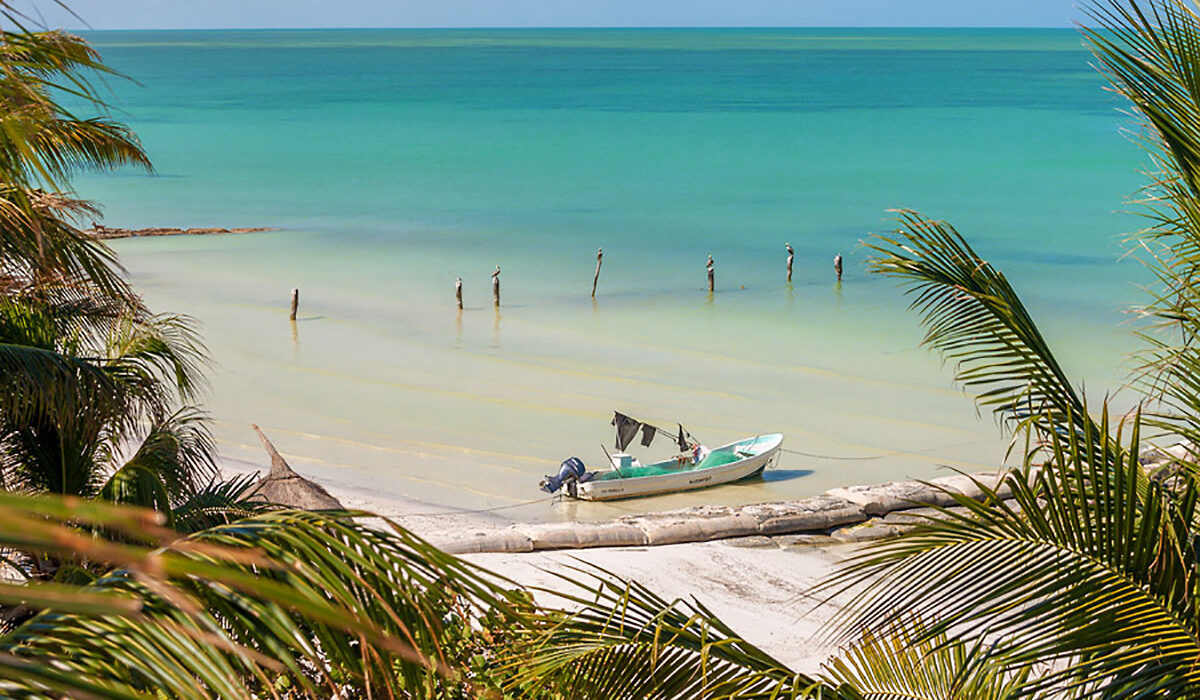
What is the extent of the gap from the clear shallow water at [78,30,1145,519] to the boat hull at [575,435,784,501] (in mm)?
252

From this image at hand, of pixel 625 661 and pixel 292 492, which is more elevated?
pixel 625 661

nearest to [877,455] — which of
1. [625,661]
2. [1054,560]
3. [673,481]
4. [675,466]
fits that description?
[675,466]

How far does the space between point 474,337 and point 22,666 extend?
25.5 metres

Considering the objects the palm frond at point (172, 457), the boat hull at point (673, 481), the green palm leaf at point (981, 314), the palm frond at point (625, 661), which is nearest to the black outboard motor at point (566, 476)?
the boat hull at point (673, 481)

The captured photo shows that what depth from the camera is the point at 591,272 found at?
113ft

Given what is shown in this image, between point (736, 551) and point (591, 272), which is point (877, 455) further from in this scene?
point (591, 272)

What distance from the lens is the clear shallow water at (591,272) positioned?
782 inches

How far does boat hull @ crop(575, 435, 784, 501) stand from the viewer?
16656mm

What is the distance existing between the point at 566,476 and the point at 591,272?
18.3 meters

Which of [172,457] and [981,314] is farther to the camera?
[172,457]

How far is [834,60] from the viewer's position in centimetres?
17675

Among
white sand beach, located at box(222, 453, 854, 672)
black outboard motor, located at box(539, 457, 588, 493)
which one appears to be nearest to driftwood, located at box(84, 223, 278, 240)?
black outboard motor, located at box(539, 457, 588, 493)

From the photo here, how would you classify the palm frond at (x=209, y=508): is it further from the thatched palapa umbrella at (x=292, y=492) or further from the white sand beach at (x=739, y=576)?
the thatched palapa umbrella at (x=292, y=492)

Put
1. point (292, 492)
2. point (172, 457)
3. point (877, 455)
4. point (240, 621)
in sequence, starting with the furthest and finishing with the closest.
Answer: point (877, 455)
point (292, 492)
point (172, 457)
point (240, 621)
